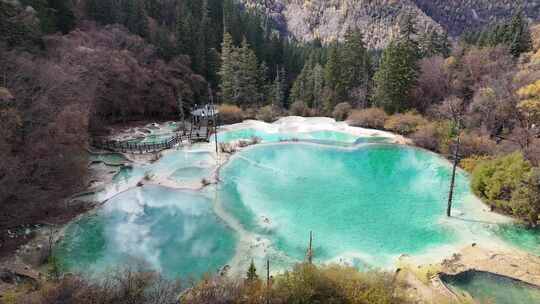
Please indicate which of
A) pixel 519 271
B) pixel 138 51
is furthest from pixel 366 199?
pixel 138 51

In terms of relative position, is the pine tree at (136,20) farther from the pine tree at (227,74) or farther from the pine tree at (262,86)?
the pine tree at (262,86)

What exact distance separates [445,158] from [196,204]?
21.1m

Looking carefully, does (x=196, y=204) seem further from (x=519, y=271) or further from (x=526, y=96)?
(x=526, y=96)

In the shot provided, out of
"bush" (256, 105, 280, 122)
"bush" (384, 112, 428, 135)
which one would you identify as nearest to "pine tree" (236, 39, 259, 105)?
"bush" (256, 105, 280, 122)

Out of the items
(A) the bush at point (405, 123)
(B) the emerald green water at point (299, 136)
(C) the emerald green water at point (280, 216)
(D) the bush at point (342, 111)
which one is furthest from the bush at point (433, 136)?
(D) the bush at point (342, 111)

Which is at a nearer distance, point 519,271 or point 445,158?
point 519,271

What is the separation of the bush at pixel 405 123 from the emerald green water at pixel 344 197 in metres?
3.59

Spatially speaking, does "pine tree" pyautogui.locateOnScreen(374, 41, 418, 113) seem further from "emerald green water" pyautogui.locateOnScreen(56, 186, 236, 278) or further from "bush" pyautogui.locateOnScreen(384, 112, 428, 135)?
"emerald green water" pyautogui.locateOnScreen(56, 186, 236, 278)

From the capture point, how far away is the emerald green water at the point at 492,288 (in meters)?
14.5

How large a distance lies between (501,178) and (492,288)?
8233mm

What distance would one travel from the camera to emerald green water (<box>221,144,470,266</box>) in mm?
18375

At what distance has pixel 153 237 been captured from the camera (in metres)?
18.6

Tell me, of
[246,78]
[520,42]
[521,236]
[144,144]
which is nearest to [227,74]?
[246,78]

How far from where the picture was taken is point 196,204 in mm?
21828
